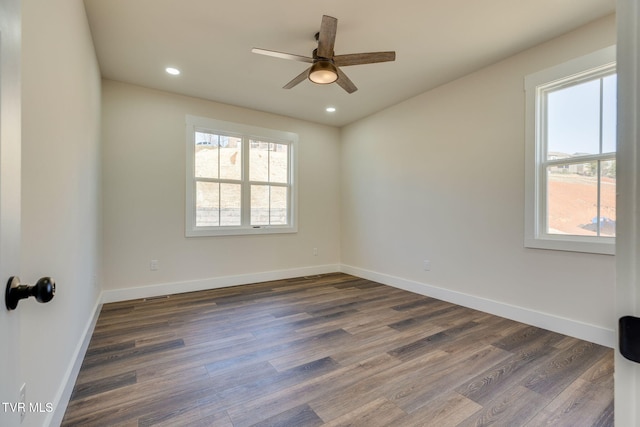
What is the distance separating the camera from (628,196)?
0.44 m

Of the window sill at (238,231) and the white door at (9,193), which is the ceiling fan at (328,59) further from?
the window sill at (238,231)

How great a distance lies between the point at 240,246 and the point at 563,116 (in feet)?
13.6

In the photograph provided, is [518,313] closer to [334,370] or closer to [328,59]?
[334,370]

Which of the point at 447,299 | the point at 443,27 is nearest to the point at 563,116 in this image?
the point at 443,27

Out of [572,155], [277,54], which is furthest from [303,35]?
[572,155]

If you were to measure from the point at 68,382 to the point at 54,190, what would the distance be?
44.9 inches

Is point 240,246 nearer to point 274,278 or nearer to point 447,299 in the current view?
point 274,278

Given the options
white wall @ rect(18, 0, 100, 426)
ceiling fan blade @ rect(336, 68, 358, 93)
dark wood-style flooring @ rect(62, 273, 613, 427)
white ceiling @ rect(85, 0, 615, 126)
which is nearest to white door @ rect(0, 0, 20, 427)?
white wall @ rect(18, 0, 100, 426)

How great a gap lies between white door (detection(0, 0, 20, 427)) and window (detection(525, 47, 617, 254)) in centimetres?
348

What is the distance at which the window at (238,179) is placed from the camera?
4.14 m

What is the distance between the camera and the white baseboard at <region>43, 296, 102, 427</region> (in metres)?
1.43

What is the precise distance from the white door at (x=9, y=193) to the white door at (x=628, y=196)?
43.0 inches

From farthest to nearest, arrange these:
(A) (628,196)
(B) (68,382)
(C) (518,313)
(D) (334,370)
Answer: (C) (518,313) → (D) (334,370) → (B) (68,382) → (A) (628,196)

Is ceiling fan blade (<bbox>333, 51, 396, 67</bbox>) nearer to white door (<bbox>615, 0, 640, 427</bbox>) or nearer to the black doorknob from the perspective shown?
white door (<bbox>615, 0, 640, 427</bbox>)
